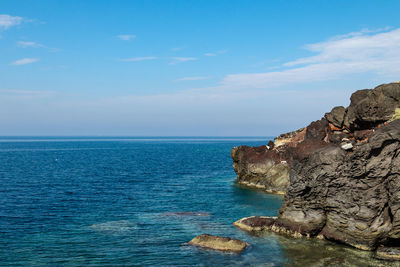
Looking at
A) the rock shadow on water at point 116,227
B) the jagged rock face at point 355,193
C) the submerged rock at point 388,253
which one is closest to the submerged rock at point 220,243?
the jagged rock face at point 355,193

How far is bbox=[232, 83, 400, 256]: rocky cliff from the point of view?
30.4 metres

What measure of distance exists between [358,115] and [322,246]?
66.9 feet

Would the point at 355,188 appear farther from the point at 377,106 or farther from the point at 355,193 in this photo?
the point at 377,106

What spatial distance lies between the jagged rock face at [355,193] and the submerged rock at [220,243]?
7560 mm

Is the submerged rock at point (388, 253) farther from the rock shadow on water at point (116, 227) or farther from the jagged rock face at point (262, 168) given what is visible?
the jagged rock face at point (262, 168)

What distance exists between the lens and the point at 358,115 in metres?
45.0

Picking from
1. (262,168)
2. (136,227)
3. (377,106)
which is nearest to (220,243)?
(136,227)

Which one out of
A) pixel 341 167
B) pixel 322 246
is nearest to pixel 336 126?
pixel 341 167

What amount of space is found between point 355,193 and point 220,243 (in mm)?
13595

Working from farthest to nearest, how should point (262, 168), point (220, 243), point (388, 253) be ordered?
1. point (262, 168)
2. point (220, 243)
3. point (388, 253)

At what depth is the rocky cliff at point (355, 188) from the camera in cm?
3041

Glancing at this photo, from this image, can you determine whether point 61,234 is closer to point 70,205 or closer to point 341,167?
point 70,205

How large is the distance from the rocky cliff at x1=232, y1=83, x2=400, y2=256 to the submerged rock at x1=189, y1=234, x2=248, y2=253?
684cm

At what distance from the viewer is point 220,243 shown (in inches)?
1270
